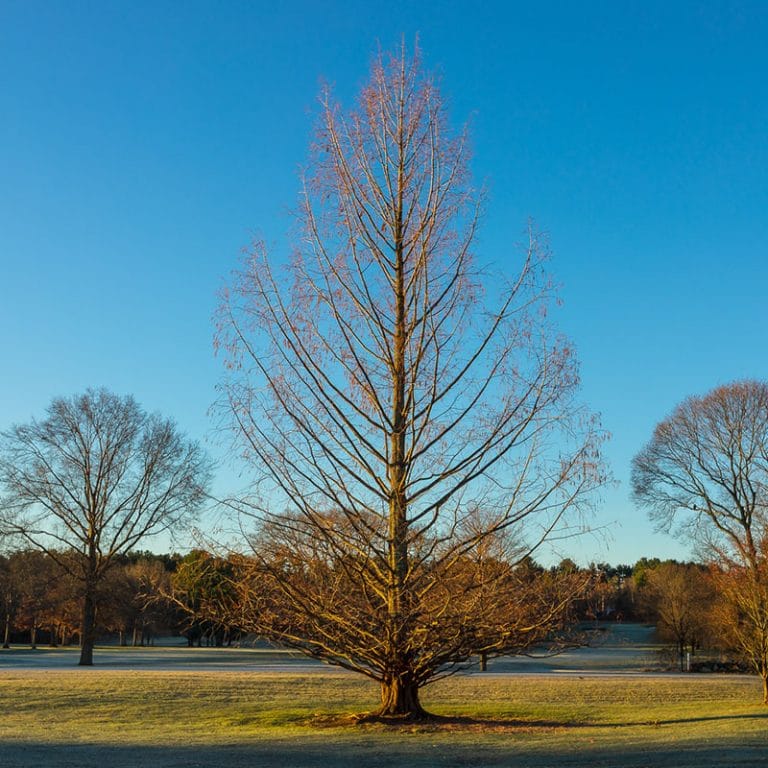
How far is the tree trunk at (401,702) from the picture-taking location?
49.1 ft

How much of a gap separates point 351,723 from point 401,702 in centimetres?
92

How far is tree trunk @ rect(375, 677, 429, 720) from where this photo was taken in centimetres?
1495

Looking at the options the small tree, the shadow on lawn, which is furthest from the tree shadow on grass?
the small tree

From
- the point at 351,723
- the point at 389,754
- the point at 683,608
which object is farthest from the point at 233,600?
the point at 683,608

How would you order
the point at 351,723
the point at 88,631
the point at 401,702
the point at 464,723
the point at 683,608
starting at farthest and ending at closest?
the point at 683,608, the point at 88,631, the point at 464,723, the point at 401,702, the point at 351,723

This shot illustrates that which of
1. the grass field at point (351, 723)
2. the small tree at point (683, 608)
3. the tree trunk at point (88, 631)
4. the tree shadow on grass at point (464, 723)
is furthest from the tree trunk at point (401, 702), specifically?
the small tree at point (683, 608)

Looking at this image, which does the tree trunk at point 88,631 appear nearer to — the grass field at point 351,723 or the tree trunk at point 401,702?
the grass field at point 351,723

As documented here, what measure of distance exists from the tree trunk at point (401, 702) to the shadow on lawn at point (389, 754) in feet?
4.58

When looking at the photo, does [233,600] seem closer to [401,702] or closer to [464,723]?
[401,702]

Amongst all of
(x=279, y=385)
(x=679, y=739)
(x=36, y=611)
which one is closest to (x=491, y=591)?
(x=679, y=739)

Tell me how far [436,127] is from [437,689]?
1714 centimetres

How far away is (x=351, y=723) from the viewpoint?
14.9 meters

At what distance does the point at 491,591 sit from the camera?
43.6 ft

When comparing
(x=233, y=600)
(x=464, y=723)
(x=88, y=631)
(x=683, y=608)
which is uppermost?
(x=233, y=600)
